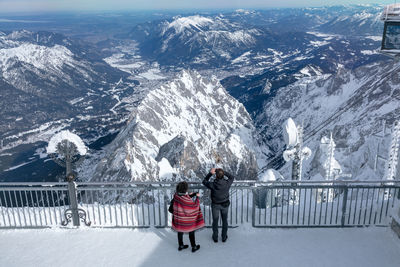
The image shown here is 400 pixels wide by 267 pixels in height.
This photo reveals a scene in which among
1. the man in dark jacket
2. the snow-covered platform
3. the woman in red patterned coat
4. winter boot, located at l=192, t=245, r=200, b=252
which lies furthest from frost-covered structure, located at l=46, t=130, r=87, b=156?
the man in dark jacket

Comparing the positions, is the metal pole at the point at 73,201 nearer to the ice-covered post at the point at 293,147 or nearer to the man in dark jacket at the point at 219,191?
the man in dark jacket at the point at 219,191

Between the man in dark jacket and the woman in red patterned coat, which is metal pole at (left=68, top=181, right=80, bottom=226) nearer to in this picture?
→ the woman in red patterned coat

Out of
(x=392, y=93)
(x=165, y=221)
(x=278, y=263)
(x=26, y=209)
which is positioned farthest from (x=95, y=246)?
(x=392, y=93)

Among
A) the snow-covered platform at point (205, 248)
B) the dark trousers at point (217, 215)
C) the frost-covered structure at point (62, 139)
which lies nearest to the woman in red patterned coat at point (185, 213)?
the dark trousers at point (217, 215)

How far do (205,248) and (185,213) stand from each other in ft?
5.78

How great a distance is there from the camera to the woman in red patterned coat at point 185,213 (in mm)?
11344

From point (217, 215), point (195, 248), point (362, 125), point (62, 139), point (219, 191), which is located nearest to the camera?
point (219, 191)

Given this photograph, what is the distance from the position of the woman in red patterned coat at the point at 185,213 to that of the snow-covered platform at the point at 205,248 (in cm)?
102

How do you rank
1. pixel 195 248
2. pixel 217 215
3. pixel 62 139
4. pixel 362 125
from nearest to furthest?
1. pixel 195 248
2. pixel 217 215
3. pixel 62 139
4. pixel 362 125

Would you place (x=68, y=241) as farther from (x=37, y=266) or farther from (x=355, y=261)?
(x=355, y=261)

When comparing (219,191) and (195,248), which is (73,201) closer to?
(195,248)

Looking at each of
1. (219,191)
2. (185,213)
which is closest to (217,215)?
(219,191)

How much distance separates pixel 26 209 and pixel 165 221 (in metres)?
6.41

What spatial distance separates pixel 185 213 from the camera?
1149cm
